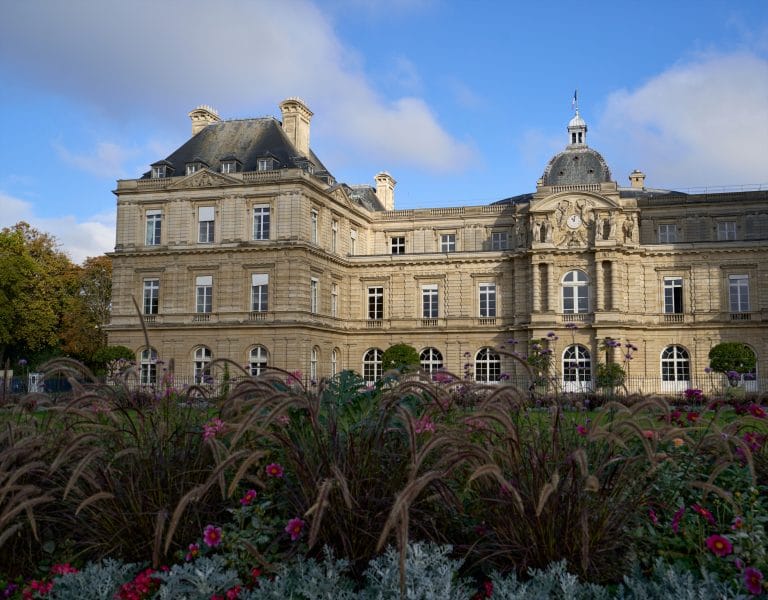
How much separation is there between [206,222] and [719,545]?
3340 centimetres

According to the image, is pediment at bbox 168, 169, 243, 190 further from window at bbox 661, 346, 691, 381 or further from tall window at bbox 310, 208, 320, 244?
window at bbox 661, 346, 691, 381

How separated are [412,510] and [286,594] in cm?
94

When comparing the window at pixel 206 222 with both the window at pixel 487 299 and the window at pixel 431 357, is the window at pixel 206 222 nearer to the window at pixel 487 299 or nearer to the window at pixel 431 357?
the window at pixel 431 357

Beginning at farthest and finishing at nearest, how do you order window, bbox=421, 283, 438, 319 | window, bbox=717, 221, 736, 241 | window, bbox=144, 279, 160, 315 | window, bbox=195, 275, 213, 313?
window, bbox=717, 221, 736, 241, window, bbox=421, 283, 438, 319, window, bbox=144, 279, 160, 315, window, bbox=195, 275, 213, 313

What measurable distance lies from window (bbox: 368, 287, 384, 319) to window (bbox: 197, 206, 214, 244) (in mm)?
8580

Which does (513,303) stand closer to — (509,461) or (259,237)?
(259,237)

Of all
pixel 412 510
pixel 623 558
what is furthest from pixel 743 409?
pixel 412 510

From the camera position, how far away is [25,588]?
507 centimetres

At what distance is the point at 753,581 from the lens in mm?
4383

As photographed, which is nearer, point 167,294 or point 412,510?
point 412,510

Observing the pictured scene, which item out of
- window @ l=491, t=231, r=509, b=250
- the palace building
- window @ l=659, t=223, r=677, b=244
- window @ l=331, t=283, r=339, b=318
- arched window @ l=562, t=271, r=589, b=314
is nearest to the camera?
the palace building

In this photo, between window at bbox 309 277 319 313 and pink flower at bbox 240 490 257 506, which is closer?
pink flower at bbox 240 490 257 506

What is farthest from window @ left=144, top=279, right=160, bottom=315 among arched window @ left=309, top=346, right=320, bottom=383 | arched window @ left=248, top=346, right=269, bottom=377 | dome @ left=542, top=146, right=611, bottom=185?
dome @ left=542, top=146, right=611, bottom=185

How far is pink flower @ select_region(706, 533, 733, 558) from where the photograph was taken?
15.5 feet
